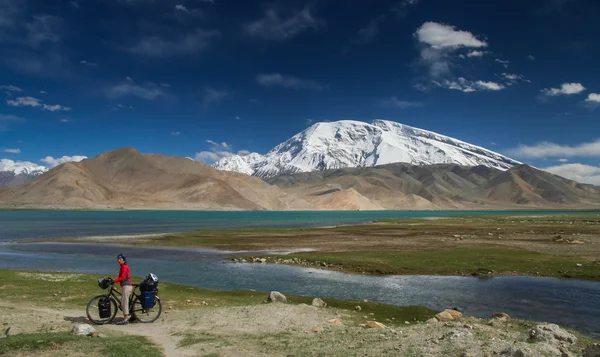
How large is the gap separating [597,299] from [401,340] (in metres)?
19.7

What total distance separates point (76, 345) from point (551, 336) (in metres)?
17.2

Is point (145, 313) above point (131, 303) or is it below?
below

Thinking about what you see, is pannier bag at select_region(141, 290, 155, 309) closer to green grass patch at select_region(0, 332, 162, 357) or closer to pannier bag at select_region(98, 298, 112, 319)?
pannier bag at select_region(98, 298, 112, 319)

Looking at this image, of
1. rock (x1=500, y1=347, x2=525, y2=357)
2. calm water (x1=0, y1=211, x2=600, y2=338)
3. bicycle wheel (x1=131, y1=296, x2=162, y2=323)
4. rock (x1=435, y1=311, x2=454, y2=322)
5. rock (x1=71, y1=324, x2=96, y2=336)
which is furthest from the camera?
calm water (x1=0, y1=211, x2=600, y2=338)

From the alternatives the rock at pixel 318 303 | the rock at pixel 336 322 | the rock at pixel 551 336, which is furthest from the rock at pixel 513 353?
the rock at pixel 318 303

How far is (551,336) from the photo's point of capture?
16.4 meters

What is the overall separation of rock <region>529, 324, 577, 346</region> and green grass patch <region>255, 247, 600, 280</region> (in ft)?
75.1

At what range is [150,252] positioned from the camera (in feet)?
191

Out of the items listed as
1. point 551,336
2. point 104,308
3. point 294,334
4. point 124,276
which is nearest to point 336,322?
point 294,334

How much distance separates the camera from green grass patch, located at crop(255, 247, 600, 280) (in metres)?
39.3

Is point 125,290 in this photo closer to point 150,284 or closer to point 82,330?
point 150,284

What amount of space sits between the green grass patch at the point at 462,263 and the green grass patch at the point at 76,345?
28.4 m

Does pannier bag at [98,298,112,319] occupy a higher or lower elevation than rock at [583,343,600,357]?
lower

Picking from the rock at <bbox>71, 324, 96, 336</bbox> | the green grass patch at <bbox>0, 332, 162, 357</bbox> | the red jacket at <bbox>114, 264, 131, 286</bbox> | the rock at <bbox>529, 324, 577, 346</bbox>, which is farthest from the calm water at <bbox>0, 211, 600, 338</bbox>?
the green grass patch at <bbox>0, 332, 162, 357</bbox>
